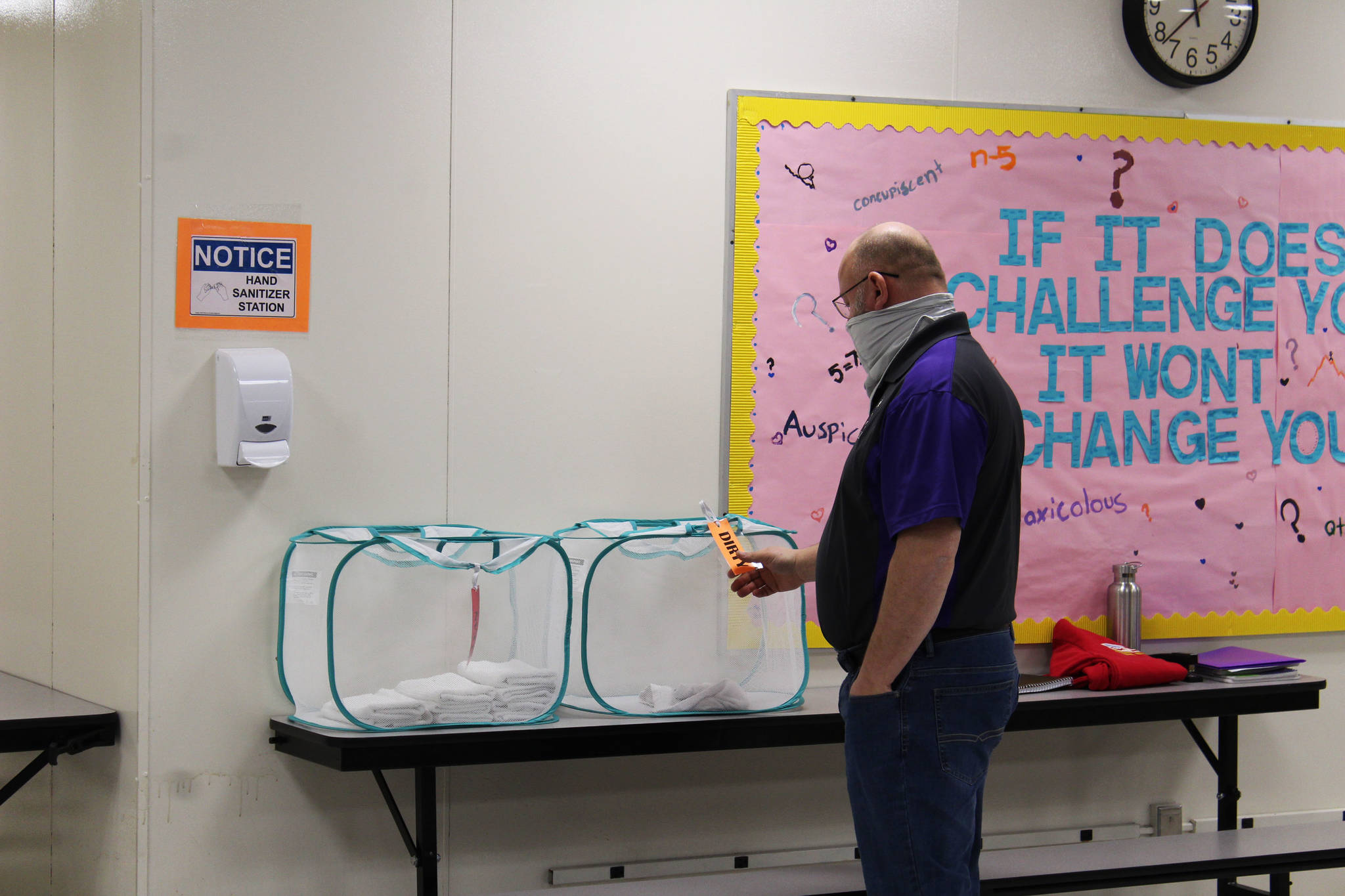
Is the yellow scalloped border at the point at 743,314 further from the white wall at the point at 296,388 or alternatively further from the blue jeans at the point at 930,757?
the blue jeans at the point at 930,757

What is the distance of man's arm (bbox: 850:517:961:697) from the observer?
1824mm

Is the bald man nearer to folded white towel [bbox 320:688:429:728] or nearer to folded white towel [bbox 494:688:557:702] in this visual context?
folded white towel [bbox 494:688:557:702]

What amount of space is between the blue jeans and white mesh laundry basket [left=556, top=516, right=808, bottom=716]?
24.5 inches

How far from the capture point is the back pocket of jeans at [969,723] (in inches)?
73.7

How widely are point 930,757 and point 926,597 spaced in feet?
0.91

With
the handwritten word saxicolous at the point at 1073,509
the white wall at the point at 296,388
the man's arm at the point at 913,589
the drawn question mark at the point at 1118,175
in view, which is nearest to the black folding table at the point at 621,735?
the white wall at the point at 296,388

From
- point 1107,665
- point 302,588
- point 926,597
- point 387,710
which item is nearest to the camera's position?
point 926,597

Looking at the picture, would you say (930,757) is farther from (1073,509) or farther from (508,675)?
(1073,509)

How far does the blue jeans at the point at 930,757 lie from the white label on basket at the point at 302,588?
1276 millimetres

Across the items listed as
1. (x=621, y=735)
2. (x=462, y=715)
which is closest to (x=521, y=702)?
(x=462, y=715)

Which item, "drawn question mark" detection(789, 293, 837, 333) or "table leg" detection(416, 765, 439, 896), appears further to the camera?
"drawn question mark" detection(789, 293, 837, 333)

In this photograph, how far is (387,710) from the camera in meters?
2.31

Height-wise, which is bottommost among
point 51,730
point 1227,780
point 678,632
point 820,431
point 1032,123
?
point 1227,780

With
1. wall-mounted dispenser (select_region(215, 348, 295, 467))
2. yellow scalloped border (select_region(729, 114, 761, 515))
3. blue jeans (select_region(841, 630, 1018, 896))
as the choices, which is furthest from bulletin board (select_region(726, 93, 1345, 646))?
wall-mounted dispenser (select_region(215, 348, 295, 467))
